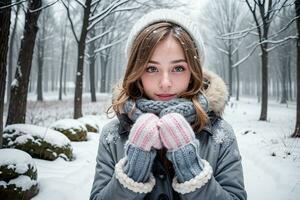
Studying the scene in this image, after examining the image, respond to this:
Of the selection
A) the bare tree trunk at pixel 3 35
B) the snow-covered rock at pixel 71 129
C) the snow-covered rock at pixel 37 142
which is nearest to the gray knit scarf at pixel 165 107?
the bare tree trunk at pixel 3 35

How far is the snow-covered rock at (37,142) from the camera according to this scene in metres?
4.84

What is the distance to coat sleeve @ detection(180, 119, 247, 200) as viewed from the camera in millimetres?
1314

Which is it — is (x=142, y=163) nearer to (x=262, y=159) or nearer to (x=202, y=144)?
(x=202, y=144)

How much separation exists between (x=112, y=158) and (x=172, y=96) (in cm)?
56

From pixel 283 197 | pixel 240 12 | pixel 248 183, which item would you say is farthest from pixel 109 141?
pixel 240 12

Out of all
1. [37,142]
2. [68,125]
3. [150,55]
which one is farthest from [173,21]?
[68,125]

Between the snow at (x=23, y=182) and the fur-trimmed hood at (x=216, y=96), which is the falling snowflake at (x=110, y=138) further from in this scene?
the snow at (x=23, y=182)

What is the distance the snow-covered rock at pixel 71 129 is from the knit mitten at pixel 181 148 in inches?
238

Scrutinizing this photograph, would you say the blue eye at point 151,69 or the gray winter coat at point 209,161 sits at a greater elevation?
the blue eye at point 151,69

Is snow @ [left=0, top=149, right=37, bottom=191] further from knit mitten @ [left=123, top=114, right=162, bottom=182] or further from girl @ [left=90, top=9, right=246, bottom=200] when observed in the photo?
knit mitten @ [left=123, top=114, right=162, bottom=182]

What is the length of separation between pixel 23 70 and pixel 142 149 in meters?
5.83

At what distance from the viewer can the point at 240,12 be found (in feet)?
71.1

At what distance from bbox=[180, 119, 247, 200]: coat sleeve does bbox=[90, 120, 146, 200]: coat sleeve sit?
311 millimetres

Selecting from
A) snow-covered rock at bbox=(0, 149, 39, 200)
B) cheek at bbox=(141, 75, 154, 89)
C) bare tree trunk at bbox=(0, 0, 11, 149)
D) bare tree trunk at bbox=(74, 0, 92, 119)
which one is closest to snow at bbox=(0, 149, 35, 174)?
snow-covered rock at bbox=(0, 149, 39, 200)
